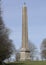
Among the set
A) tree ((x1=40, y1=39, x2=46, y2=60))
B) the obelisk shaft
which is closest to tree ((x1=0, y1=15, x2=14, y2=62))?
the obelisk shaft

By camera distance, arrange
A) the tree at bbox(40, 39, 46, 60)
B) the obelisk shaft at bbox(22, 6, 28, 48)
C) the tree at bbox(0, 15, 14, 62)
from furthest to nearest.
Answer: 1. the tree at bbox(40, 39, 46, 60)
2. the obelisk shaft at bbox(22, 6, 28, 48)
3. the tree at bbox(0, 15, 14, 62)

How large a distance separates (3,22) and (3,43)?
14.3 feet

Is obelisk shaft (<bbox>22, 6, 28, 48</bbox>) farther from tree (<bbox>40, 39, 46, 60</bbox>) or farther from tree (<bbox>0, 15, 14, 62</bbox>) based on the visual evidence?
tree (<bbox>40, 39, 46, 60</bbox>)

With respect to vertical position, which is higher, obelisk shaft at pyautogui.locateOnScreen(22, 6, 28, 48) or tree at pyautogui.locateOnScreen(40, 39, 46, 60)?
obelisk shaft at pyautogui.locateOnScreen(22, 6, 28, 48)

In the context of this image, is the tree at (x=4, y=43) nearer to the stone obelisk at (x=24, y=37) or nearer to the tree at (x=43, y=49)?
the stone obelisk at (x=24, y=37)

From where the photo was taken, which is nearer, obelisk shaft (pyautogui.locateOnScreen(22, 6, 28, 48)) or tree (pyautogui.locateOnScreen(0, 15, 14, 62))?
tree (pyautogui.locateOnScreen(0, 15, 14, 62))

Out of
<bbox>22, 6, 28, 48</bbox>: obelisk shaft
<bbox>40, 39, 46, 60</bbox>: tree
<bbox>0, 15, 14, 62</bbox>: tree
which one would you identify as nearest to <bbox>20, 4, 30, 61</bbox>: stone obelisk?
<bbox>22, 6, 28, 48</bbox>: obelisk shaft

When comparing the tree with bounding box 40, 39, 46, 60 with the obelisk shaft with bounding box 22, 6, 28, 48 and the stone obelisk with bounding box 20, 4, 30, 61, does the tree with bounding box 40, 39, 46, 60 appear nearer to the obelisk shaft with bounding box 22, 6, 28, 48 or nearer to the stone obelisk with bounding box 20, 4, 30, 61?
the stone obelisk with bounding box 20, 4, 30, 61

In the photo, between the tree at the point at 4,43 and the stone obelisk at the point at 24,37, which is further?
the stone obelisk at the point at 24,37

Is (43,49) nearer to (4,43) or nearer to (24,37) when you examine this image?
(24,37)

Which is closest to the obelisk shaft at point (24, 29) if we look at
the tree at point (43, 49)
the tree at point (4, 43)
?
the tree at point (4, 43)

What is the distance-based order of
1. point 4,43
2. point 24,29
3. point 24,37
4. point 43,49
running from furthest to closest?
1. point 43,49
2. point 24,29
3. point 24,37
4. point 4,43

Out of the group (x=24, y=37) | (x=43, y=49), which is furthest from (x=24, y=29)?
(x=43, y=49)

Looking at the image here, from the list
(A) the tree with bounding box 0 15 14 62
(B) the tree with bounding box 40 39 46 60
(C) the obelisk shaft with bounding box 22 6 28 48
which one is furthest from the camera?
(B) the tree with bounding box 40 39 46 60
